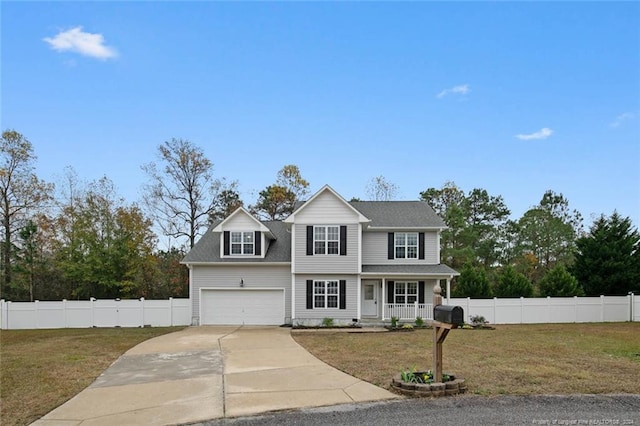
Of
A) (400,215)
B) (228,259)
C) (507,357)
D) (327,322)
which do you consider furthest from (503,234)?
(507,357)

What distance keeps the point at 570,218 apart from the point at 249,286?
33780 mm

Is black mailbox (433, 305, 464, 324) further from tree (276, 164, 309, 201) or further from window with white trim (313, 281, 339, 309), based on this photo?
tree (276, 164, 309, 201)

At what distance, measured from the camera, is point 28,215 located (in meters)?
31.3

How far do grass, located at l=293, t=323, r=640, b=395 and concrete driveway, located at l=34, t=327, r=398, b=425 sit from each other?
3.04 ft

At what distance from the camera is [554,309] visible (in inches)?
931

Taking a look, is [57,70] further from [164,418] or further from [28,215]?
[28,215]

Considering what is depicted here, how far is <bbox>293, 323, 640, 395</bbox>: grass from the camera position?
857 cm

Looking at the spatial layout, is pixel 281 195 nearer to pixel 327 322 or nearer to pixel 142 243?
pixel 142 243

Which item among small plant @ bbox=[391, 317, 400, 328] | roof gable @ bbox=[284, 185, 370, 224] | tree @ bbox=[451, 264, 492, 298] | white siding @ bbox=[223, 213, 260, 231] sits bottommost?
small plant @ bbox=[391, 317, 400, 328]

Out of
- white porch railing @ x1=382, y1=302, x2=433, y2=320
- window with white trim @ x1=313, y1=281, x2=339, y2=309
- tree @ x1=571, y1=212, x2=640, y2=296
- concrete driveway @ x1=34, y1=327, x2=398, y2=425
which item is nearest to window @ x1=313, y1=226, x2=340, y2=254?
window with white trim @ x1=313, y1=281, x2=339, y2=309

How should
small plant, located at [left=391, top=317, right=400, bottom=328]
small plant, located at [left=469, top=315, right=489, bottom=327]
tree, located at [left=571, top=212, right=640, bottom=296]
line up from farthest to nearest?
tree, located at [left=571, top=212, right=640, bottom=296] → small plant, located at [left=469, top=315, right=489, bottom=327] → small plant, located at [left=391, top=317, right=400, bottom=328]

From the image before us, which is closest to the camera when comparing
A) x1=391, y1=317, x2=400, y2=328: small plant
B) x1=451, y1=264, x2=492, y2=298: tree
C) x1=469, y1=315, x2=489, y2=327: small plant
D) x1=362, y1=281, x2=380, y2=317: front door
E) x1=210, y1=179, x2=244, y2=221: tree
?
x1=391, y1=317, x2=400, y2=328: small plant

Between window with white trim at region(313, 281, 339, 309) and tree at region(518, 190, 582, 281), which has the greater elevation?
tree at region(518, 190, 582, 281)

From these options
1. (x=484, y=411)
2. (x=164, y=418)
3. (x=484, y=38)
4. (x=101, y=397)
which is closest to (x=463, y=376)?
(x=484, y=411)
